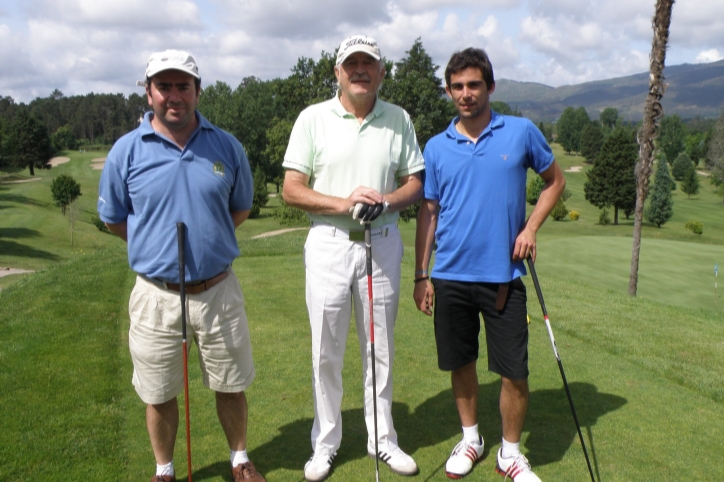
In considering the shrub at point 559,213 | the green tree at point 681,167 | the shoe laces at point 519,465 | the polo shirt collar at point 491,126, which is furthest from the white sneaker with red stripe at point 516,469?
the green tree at point 681,167

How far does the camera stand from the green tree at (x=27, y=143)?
199 ft

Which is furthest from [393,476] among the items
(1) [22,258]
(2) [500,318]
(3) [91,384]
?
(1) [22,258]

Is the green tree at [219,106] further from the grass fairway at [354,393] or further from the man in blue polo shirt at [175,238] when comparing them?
the man in blue polo shirt at [175,238]

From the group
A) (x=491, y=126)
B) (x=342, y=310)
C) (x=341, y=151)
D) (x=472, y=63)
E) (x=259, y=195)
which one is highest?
(x=472, y=63)

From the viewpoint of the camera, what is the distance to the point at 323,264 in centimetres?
371

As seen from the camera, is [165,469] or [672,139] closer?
[165,469]

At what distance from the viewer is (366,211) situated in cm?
343

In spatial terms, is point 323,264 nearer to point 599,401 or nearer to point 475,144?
point 475,144

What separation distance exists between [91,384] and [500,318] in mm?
3108

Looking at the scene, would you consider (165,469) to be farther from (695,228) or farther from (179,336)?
(695,228)

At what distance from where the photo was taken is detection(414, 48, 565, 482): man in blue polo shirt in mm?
3686

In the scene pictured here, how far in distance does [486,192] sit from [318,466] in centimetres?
179

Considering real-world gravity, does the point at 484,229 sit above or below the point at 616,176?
above

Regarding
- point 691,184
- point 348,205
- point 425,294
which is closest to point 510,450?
point 425,294
